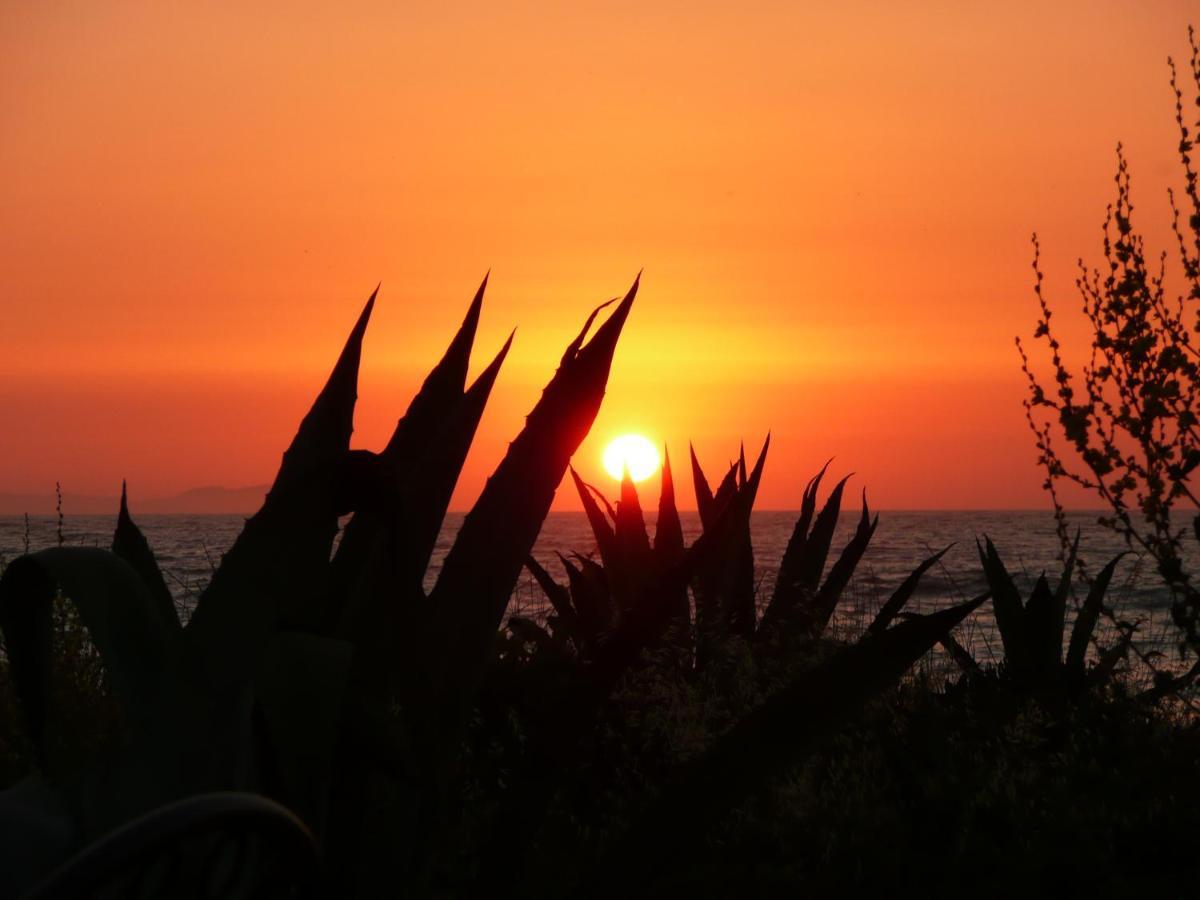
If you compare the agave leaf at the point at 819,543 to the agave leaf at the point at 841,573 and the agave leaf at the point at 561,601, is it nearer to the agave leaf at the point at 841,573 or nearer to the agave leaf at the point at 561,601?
the agave leaf at the point at 841,573

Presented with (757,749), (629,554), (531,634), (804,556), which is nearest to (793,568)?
(804,556)

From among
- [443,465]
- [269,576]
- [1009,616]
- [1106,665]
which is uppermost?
[443,465]

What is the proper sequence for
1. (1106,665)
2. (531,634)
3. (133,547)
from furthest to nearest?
(1106,665) → (531,634) → (133,547)

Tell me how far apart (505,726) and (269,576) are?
7.52ft

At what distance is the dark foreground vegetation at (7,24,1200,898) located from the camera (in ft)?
4.39

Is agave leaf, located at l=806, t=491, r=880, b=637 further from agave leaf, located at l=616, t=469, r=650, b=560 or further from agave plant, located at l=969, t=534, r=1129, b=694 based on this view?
agave leaf, located at l=616, t=469, r=650, b=560

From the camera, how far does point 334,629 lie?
5.44 ft

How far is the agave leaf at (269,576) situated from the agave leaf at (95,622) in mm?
51

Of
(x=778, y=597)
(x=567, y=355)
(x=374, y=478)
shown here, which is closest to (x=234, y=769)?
(x=374, y=478)

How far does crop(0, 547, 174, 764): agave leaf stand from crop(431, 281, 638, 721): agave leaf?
0.38 metres

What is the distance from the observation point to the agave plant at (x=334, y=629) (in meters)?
1.30

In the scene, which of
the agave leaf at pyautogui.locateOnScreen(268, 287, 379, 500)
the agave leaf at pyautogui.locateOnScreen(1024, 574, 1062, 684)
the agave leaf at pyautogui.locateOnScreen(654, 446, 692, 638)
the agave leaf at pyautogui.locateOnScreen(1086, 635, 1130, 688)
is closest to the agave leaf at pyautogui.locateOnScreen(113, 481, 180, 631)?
the agave leaf at pyautogui.locateOnScreen(268, 287, 379, 500)

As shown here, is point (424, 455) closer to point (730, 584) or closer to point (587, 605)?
point (587, 605)

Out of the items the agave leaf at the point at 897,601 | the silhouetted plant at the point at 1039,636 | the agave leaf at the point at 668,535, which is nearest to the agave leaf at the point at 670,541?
the agave leaf at the point at 668,535
